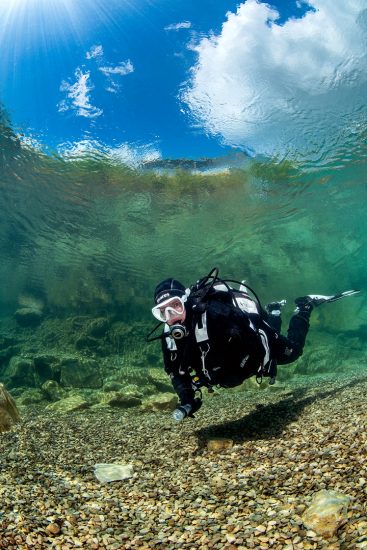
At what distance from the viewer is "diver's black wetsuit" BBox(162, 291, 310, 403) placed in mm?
5434

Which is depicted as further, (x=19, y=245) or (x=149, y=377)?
(x=19, y=245)

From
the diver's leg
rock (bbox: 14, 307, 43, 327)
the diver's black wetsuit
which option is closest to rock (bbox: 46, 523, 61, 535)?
the diver's black wetsuit

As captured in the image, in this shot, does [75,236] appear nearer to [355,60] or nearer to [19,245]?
[19,245]

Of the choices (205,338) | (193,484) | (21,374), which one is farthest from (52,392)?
(193,484)

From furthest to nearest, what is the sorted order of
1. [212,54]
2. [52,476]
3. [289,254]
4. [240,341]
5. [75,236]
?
[289,254], [75,236], [212,54], [240,341], [52,476]

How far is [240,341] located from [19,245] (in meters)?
26.7

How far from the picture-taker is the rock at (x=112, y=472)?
4.28 metres

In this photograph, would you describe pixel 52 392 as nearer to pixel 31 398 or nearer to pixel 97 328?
pixel 31 398

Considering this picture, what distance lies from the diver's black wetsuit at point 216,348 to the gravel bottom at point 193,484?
36.4 inches

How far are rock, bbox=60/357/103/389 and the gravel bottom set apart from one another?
10927mm

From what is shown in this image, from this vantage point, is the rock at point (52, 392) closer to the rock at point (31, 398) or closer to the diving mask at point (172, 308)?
the rock at point (31, 398)

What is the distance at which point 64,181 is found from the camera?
19.1 meters

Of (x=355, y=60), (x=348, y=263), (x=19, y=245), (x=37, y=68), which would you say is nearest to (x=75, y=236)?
(x=19, y=245)

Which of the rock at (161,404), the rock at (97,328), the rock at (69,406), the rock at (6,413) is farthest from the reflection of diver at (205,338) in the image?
the rock at (97,328)
